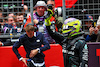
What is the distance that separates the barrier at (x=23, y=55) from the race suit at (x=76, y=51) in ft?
0.76

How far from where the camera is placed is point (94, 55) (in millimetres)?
3990

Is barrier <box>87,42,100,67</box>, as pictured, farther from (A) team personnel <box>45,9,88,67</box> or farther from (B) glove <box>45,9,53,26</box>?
(B) glove <box>45,9,53,26</box>

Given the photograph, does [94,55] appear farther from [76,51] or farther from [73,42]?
[73,42]

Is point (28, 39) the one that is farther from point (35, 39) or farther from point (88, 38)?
point (88, 38)

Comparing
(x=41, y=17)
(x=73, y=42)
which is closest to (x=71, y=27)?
(x=73, y=42)

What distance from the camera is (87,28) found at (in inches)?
244

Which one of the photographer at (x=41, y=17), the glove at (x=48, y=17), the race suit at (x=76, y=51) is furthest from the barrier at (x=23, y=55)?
the glove at (x=48, y=17)

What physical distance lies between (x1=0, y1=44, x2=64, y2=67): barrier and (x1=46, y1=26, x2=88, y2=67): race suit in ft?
0.76

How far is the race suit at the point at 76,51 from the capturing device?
4.76m

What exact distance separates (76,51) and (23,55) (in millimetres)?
1497

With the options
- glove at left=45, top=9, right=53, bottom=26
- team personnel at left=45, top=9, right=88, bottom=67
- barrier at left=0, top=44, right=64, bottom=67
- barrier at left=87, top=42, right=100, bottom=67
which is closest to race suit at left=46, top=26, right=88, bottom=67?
team personnel at left=45, top=9, right=88, bottom=67

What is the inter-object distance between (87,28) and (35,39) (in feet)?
7.33

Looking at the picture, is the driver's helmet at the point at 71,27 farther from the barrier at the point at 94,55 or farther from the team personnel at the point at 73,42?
the barrier at the point at 94,55

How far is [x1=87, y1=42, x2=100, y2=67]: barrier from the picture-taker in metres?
3.95
